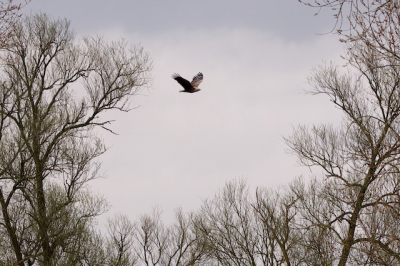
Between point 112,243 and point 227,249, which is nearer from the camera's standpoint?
point 227,249

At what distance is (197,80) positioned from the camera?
13539mm

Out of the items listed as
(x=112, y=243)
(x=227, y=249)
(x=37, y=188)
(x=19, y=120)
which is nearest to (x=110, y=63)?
(x=19, y=120)

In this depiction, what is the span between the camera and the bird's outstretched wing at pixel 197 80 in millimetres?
13045

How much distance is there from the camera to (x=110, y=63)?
16.9 meters

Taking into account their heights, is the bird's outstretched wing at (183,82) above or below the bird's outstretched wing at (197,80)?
below

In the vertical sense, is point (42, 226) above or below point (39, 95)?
below

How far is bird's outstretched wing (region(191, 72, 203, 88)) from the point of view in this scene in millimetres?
13045

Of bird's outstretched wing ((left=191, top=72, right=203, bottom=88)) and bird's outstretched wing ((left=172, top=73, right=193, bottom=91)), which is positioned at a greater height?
bird's outstretched wing ((left=191, top=72, right=203, bottom=88))

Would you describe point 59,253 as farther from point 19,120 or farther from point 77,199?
point 19,120

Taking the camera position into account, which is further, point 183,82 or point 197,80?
point 197,80

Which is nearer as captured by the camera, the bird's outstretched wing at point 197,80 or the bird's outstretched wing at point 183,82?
the bird's outstretched wing at point 183,82

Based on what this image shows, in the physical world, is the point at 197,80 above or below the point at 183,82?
above

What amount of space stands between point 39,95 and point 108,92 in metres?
1.97

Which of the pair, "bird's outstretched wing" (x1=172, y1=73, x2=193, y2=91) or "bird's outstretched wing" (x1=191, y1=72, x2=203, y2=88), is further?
"bird's outstretched wing" (x1=191, y1=72, x2=203, y2=88)
